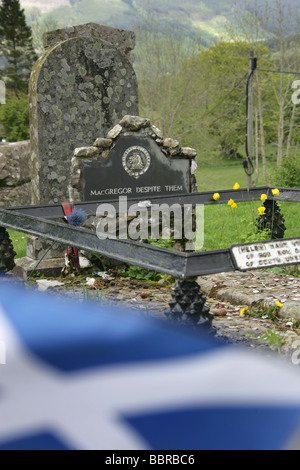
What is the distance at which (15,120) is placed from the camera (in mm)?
17344

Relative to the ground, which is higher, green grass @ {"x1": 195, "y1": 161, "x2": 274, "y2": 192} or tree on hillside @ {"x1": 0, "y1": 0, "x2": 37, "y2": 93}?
tree on hillside @ {"x1": 0, "y1": 0, "x2": 37, "y2": 93}

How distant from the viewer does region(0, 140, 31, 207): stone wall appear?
9828 millimetres

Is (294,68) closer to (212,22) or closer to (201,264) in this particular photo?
(201,264)

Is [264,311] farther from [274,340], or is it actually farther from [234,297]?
[274,340]

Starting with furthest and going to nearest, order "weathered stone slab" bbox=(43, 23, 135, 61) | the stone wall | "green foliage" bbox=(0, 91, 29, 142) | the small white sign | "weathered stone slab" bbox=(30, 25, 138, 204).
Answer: "green foliage" bbox=(0, 91, 29, 142) → the stone wall → "weathered stone slab" bbox=(43, 23, 135, 61) → "weathered stone slab" bbox=(30, 25, 138, 204) → the small white sign

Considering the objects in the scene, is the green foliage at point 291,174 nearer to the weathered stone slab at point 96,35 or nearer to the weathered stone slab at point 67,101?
the weathered stone slab at point 96,35

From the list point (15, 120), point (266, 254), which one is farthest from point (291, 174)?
point (15, 120)

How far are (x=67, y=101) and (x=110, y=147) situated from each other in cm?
97

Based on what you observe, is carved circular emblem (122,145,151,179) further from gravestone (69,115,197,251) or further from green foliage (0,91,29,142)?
green foliage (0,91,29,142)

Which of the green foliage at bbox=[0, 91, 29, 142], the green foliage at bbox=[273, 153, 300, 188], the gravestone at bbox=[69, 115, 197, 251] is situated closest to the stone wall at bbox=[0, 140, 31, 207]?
the gravestone at bbox=[69, 115, 197, 251]

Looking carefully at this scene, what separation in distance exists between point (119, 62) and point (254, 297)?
3.68 meters

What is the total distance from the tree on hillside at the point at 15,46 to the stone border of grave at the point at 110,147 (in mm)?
18872

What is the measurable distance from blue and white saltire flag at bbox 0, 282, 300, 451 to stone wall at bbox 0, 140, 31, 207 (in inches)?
288
